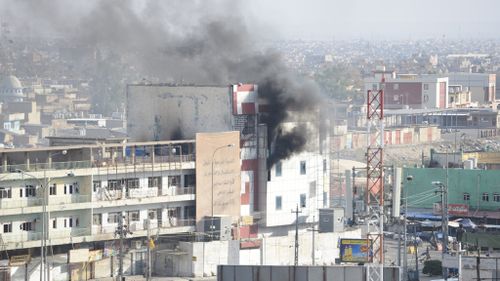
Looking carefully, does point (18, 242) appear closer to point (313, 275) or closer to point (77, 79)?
point (313, 275)

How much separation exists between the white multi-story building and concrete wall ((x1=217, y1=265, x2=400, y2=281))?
12.5 meters

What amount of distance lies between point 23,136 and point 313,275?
78781 millimetres

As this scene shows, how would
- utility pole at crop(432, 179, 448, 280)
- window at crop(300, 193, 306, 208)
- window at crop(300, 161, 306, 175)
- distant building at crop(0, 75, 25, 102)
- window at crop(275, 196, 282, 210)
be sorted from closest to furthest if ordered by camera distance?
utility pole at crop(432, 179, 448, 280) < window at crop(275, 196, 282, 210) < window at crop(300, 193, 306, 208) < window at crop(300, 161, 306, 175) < distant building at crop(0, 75, 25, 102)

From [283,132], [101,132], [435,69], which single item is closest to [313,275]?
[283,132]

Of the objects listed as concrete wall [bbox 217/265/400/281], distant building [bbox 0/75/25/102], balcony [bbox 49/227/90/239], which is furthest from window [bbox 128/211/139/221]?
distant building [bbox 0/75/25/102]

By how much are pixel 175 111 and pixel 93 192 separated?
20.6 ft

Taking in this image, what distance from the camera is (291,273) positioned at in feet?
108

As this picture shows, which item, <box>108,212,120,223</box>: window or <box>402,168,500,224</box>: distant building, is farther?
<box>402,168,500,224</box>: distant building

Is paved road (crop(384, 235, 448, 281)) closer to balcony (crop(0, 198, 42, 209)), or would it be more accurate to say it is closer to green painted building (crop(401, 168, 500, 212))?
green painted building (crop(401, 168, 500, 212))

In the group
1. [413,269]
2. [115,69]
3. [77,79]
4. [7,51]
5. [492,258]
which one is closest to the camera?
[492,258]

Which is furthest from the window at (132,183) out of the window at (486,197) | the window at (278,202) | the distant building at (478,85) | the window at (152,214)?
the distant building at (478,85)

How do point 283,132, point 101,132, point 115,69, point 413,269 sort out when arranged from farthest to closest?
point 115,69
point 101,132
point 283,132
point 413,269

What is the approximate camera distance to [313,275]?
32781mm

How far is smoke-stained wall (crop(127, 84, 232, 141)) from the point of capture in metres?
51.4
